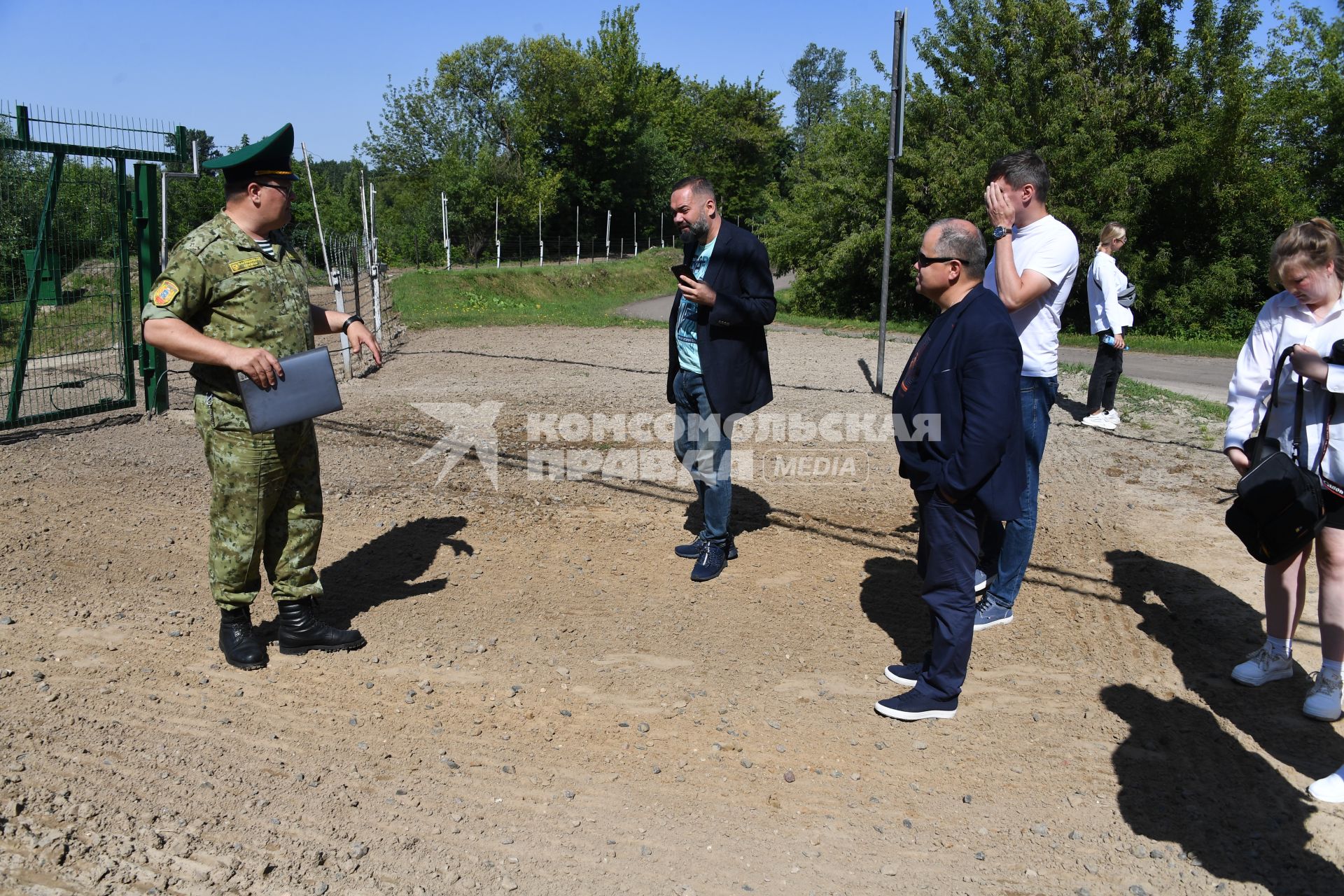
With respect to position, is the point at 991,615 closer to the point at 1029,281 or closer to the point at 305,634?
the point at 1029,281

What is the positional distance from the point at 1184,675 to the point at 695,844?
246 cm

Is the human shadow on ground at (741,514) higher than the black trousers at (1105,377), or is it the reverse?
the black trousers at (1105,377)

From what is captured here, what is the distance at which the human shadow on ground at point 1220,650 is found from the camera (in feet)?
11.9

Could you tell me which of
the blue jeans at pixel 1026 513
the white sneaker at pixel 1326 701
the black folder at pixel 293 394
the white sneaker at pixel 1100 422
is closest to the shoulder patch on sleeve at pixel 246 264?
the black folder at pixel 293 394

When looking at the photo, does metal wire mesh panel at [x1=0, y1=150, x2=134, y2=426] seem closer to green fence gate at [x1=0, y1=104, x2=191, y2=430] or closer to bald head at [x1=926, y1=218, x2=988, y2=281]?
green fence gate at [x1=0, y1=104, x2=191, y2=430]

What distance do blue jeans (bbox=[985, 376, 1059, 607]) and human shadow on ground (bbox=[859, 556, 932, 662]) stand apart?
393 mm

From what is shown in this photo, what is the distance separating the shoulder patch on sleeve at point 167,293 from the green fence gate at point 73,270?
464 centimetres

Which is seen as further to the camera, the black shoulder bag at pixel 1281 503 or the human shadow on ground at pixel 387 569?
the human shadow on ground at pixel 387 569

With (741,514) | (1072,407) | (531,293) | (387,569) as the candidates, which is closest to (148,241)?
(387,569)

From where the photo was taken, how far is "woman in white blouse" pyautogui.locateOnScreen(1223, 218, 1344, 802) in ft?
11.6

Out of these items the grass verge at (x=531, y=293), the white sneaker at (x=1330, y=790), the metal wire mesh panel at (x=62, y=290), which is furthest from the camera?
the grass verge at (x=531, y=293)

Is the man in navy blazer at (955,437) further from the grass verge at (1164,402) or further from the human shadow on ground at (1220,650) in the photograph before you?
the grass verge at (1164,402)

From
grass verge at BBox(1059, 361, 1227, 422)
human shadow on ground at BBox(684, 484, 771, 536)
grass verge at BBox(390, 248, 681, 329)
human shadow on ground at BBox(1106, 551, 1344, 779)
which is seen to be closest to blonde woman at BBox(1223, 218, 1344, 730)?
human shadow on ground at BBox(1106, 551, 1344, 779)

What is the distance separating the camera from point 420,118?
63.5 meters
